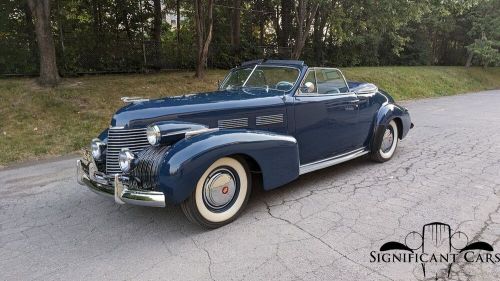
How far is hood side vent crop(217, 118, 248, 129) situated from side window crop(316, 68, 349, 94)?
4.34ft

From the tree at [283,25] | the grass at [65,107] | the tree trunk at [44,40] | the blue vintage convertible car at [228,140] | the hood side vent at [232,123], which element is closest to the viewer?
the blue vintage convertible car at [228,140]

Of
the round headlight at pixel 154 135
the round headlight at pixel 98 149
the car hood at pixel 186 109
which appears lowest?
the round headlight at pixel 98 149

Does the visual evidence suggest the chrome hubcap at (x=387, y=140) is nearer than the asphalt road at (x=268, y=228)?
No

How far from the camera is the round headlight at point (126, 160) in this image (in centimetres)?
371

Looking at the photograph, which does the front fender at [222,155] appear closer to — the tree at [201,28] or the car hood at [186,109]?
the car hood at [186,109]

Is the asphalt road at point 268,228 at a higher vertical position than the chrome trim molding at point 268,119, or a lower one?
lower

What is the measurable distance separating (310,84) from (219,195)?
6.28ft

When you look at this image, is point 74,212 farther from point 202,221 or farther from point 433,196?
point 433,196

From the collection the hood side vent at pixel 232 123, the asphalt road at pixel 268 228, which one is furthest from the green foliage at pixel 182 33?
the hood side vent at pixel 232 123

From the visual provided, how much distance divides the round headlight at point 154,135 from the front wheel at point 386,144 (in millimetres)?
3534

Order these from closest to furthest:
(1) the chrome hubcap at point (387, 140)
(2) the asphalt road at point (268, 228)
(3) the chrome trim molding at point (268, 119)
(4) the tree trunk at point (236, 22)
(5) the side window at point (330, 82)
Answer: (2) the asphalt road at point (268, 228), (3) the chrome trim molding at point (268, 119), (5) the side window at point (330, 82), (1) the chrome hubcap at point (387, 140), (4) the tree trunk at point (236, 22)

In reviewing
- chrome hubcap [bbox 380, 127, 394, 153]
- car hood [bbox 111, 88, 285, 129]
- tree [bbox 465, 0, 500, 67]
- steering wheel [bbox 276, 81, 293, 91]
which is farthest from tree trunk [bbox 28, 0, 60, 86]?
tree [bbox 465, 0, 500, 67]

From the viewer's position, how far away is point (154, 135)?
143 inches

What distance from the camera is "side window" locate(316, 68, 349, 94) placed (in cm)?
514
